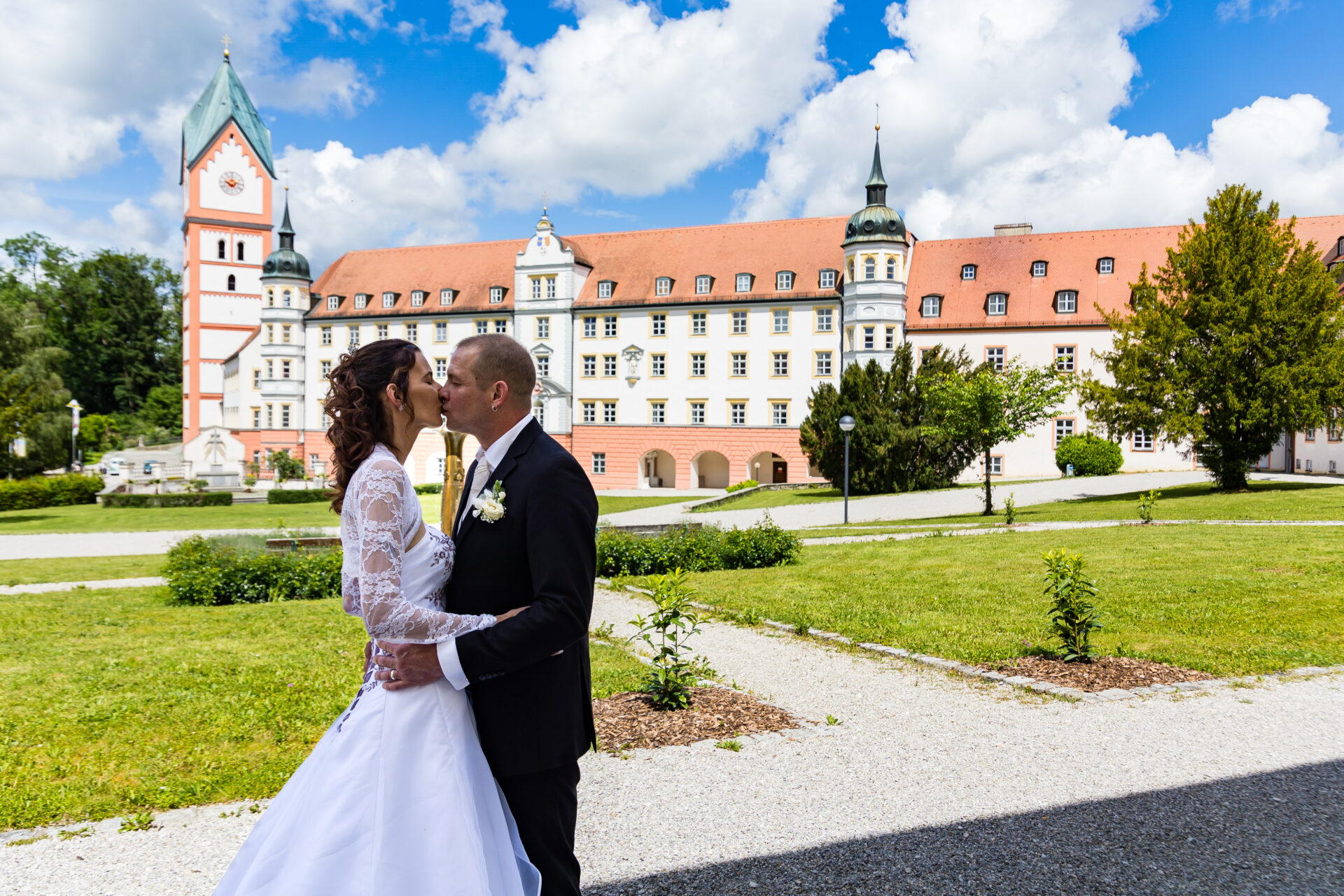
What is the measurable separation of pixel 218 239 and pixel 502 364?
7150cm

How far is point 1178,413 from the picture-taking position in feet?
87.5

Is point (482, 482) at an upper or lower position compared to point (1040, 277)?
lower

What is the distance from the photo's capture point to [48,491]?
38.4 meters

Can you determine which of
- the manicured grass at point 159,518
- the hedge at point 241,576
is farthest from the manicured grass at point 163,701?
the manicured grass at point 159,518

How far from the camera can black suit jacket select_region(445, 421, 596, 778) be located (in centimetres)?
261

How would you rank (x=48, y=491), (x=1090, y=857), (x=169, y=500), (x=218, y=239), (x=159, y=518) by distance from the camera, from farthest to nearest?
(x=218, y=239) < (x=48, y=491) < (x=169, y=500) < (x=159, y=518) < (x=1090, y=857)

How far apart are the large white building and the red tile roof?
0.09m

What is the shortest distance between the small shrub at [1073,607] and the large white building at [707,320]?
3519 cm

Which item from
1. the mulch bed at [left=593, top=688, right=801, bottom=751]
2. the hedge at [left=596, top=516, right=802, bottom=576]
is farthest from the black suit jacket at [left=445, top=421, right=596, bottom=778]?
the hedge at [left=596, top=516, right=802, bottom=576]

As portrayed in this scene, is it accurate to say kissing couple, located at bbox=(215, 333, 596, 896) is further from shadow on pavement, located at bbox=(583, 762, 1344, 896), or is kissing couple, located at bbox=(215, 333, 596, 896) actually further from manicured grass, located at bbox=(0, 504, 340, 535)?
manicured grass, located at bbox=(0, 504, 340, 535)

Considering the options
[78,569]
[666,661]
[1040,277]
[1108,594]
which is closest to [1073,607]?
[666,661]

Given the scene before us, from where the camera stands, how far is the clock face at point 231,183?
214 feet

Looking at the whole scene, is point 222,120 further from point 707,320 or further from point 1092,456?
point 1092,456

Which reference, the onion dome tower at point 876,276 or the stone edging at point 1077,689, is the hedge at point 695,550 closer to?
the stone edging at point 1077,689
